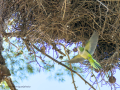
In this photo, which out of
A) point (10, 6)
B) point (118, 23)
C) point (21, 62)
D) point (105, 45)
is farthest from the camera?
point (21, 62)

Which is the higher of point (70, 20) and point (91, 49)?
point (70, 20)

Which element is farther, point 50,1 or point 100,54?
point 100,54

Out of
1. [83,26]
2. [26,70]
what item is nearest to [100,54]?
[83,26]

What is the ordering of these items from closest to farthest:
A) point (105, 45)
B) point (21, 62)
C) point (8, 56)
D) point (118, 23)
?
point (118, 23)
point (105, 45)
point (8, 56)
point (21, 62)

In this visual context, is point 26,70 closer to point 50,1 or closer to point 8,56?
point 8,56

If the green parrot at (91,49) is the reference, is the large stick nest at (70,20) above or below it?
above

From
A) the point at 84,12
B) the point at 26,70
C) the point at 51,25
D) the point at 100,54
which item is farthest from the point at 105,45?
the point at 26,70

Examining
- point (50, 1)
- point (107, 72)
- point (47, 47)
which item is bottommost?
point (107, 72)

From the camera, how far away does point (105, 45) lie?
121cm

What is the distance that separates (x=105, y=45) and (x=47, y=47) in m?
0.49

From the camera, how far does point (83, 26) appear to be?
1106mm

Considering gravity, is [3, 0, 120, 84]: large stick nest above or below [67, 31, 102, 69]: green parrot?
above

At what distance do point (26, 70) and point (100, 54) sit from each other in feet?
2.39

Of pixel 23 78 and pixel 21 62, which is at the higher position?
pixel 21 62
